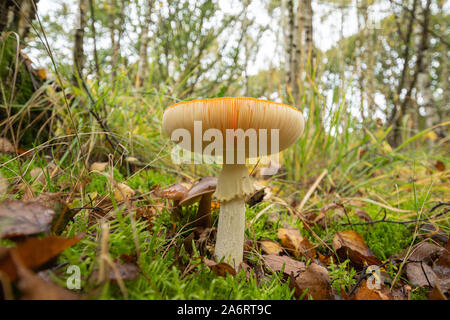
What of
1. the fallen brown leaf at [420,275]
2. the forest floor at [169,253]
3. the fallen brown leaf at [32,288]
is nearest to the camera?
the fallen brown leaf at [32,288]

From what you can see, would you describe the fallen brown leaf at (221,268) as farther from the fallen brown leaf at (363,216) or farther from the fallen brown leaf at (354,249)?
the fallen brown leaf at (363,216)

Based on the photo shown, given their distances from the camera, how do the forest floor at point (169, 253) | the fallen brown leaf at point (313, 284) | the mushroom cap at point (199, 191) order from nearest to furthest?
the forest floor at point (169, 253) < the fallen brown leaf at point (313, 284) < the mushroom cap at point (199, 191)

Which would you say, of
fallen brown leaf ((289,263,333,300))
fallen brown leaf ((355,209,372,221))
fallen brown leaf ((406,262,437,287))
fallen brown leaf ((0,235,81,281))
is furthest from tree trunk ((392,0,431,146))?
fallen brown leaf ((0,235,81,281))

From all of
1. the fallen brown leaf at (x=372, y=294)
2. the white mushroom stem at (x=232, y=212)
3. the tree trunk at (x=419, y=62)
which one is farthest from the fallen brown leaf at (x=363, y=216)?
the tree trunk at (x=419, y=62)

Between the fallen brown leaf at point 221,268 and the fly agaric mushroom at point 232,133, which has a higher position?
the fly agaric mushroom at point 232,133

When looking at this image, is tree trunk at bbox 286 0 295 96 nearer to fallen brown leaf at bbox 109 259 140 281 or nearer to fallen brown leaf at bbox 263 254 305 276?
fallen brown leaf at bbox 263 254 305 276

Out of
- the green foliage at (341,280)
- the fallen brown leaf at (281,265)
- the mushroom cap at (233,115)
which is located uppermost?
the mushroom cap at (233,115)

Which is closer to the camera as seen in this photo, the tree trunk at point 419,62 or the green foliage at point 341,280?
the green foliage at point 341,280
